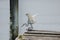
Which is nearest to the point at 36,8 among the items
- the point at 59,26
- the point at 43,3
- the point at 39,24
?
the point at 43,3

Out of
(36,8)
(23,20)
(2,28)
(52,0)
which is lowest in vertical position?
(2,28)

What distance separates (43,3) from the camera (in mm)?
1643

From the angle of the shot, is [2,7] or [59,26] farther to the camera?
[2,7]

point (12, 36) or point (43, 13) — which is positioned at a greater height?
point (43, 13)

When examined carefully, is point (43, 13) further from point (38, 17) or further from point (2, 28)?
point (2, 28)

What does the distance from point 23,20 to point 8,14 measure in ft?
0.77

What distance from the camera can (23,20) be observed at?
1649 mm

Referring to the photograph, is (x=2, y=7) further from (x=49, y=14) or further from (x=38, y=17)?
(x=49, y=14)

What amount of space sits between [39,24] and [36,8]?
0.23m

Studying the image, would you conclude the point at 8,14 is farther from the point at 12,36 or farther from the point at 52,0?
the point at 52,0

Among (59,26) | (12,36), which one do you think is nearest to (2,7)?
(12,36)

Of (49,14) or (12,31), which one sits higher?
(49,14)

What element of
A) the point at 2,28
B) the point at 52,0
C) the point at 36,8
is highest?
the point at 52,0

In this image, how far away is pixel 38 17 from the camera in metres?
1.62
